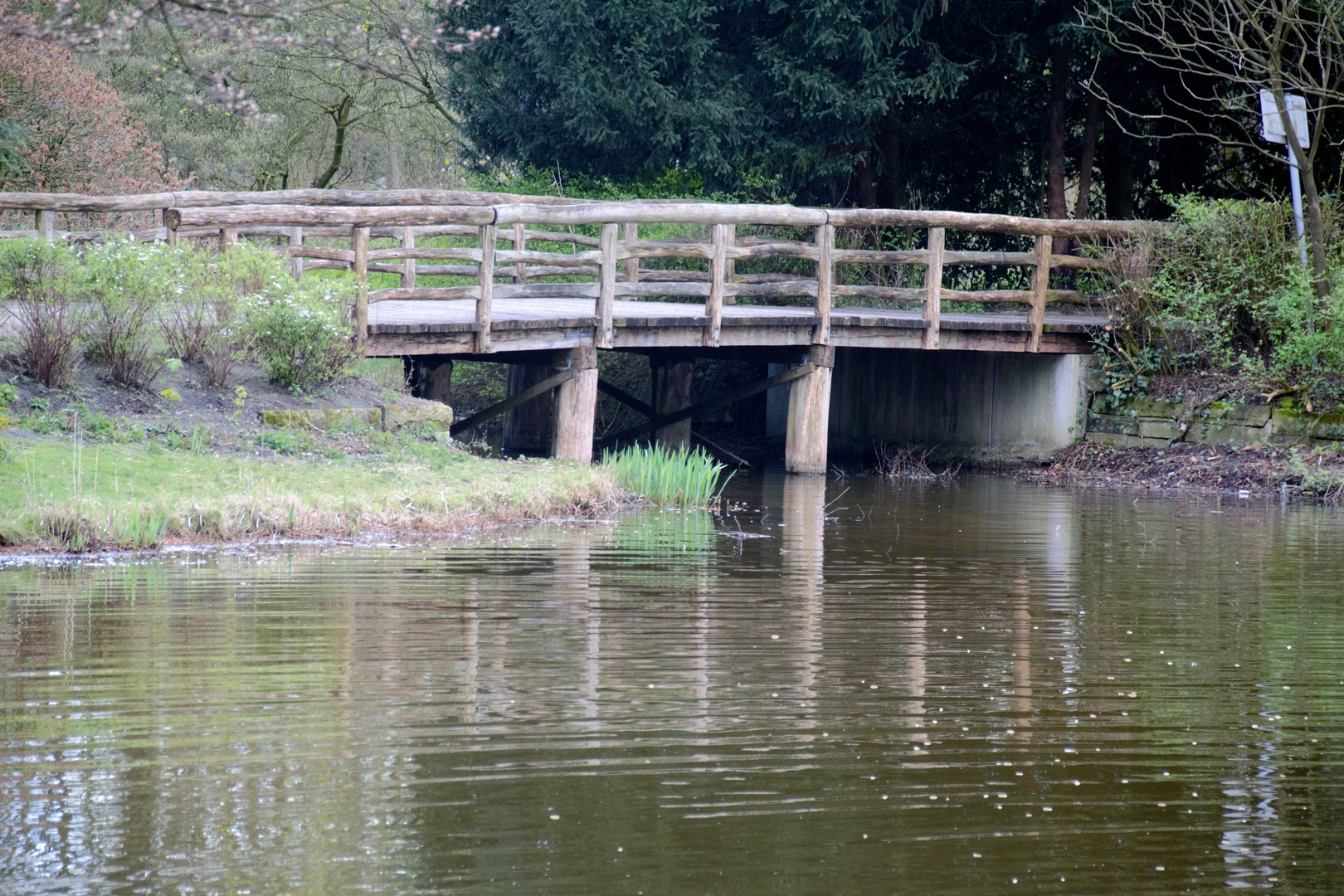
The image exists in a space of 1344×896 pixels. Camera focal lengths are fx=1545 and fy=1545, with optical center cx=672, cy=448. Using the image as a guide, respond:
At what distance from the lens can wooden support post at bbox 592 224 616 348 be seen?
48.5 ft

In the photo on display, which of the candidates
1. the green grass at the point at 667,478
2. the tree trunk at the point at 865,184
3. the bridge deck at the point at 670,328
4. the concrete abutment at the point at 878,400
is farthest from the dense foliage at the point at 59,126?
the tree trunk at the point at 865,184

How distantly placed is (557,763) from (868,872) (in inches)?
47.1

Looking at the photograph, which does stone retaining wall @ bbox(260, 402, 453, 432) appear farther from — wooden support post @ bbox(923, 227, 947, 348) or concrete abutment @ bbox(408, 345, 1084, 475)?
wooden support post @ bbox(923, 227, 947, 348)

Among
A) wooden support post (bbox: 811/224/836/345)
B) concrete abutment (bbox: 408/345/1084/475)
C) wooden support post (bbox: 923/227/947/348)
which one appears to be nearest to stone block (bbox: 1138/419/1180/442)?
concrete abutment (bbox: 408/345/1084/475)

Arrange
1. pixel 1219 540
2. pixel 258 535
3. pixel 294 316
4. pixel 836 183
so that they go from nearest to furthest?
pixel 258 535 < pixel 1219 540 < pixel 294 316 < pixel 836 183

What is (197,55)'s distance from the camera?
26.8 m

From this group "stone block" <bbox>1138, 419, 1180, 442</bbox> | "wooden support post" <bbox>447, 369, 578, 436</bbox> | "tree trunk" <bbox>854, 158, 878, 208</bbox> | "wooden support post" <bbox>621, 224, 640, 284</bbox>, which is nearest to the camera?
"wooden support post" <bbox>447, 369, 578, 436</bbox>

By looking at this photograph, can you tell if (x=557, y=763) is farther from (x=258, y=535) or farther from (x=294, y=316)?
(x=294, y=316)

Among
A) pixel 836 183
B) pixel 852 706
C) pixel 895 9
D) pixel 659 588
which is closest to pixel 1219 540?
pixel 659 588

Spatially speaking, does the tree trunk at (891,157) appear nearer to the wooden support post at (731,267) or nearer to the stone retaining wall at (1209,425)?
the wooden support post at (731,267)

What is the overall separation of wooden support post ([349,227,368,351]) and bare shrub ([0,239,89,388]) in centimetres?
218

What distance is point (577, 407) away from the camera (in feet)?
48.6

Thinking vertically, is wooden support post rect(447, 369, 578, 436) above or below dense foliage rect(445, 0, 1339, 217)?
below

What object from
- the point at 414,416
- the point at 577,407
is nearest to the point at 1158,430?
the point at 577,407
